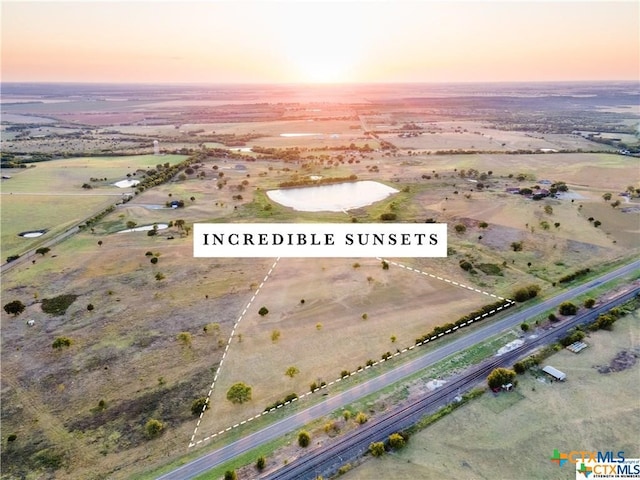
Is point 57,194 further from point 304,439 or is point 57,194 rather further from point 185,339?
point 304,439

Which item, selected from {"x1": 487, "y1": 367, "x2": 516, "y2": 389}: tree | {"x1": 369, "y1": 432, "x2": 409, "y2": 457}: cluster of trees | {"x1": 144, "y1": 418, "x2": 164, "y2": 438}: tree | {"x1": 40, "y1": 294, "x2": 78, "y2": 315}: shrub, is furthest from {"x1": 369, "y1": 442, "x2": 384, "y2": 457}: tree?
{"x1": 40, "y1": 294, "x2": 78, "y2": 315}: shrub

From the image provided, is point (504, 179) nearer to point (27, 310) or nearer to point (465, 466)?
point (465, 466)

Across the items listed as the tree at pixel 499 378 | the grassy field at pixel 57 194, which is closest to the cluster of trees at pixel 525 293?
the tree at pixel 499 378

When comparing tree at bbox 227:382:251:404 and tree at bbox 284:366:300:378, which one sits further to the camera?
tree at bbox 284:366:300:378

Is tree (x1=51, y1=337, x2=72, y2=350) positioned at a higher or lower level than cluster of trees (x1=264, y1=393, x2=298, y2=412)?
higher

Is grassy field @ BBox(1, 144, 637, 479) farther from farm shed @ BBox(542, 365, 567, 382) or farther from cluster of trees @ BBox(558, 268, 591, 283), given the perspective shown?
farm shed @ BBox(542, 365, 567, 382)

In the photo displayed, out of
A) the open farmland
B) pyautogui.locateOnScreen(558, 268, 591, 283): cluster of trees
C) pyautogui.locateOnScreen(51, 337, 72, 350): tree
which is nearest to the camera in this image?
the open farmland

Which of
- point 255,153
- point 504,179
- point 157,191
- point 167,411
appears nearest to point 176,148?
point 255,153

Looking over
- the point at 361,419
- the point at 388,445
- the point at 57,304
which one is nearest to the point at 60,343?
the point at 57,304

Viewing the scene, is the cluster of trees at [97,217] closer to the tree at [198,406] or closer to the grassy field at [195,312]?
the grassy field at [195,312]
